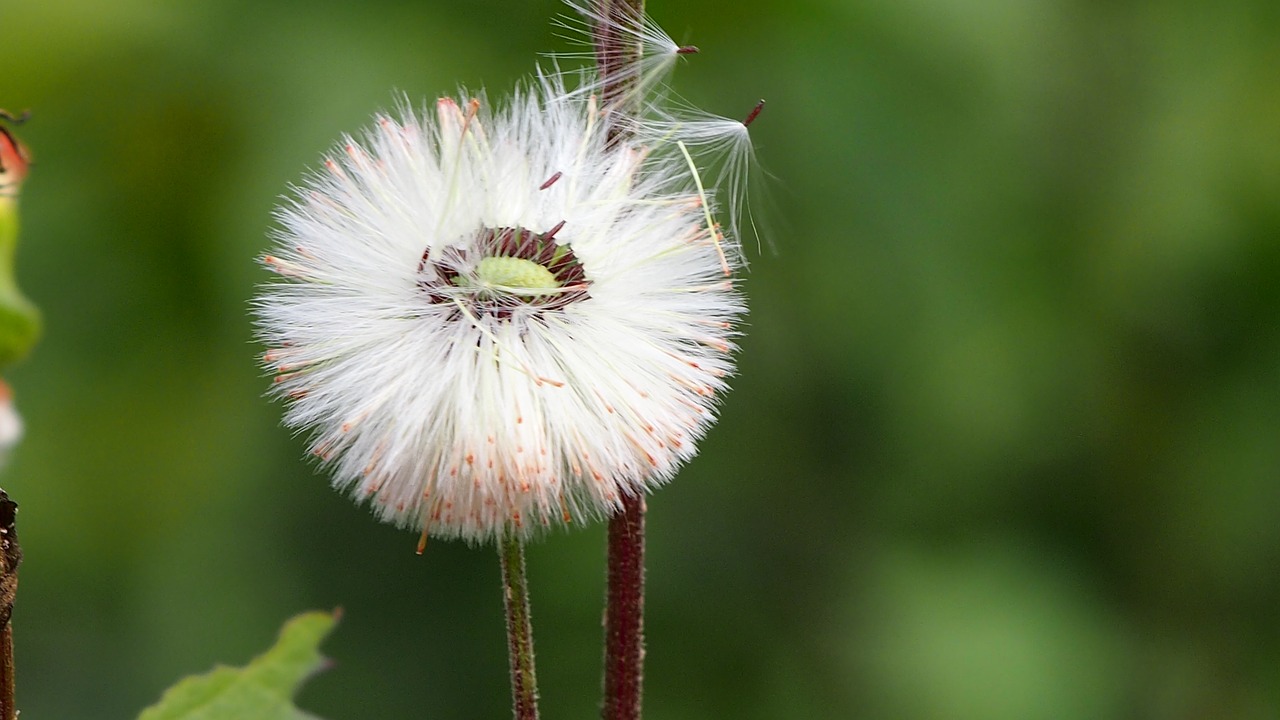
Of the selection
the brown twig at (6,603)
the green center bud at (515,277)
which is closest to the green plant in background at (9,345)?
the brown twig at (6,603)

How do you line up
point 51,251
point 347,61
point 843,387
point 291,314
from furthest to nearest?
1. point 843,387
2. point 51,251
3. point 347,61
4. point 291,314

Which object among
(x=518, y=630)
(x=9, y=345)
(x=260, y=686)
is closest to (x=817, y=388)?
(x=518, y=630)

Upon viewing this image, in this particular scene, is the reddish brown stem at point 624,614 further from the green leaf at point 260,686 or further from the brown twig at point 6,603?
the brown twig at point 6,603

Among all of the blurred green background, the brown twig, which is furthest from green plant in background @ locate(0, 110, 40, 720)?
the blurred green background

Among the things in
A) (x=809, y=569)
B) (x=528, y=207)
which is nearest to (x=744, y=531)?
(x=809, y=569)

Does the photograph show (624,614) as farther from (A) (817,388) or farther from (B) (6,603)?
(A) (817,388)

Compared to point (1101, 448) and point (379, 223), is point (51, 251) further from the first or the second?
point (1101, 448)
